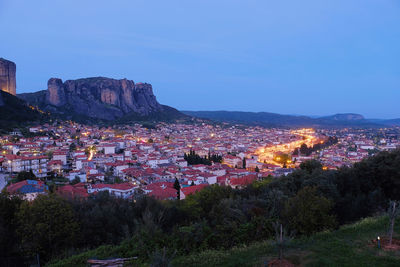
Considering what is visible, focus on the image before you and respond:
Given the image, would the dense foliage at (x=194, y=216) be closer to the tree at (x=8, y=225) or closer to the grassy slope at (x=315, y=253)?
the tree at (x=8, y=225)

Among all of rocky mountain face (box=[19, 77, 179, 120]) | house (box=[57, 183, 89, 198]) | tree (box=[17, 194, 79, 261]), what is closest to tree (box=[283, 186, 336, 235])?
tree (box=[17, 194, 79, 261])

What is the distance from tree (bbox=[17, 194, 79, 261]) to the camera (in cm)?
909

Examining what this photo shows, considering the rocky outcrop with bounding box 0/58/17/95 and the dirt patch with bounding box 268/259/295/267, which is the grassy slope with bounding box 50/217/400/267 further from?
the rocky outcrop with bounding box 0/58/17/95

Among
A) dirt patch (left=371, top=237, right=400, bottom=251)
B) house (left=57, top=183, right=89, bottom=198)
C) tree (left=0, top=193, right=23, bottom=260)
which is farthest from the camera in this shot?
house (left=57, top=183, right=89, bottom=198)

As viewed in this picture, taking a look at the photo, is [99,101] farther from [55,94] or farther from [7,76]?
[7,76]

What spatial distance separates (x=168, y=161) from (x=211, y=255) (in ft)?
Result: 116

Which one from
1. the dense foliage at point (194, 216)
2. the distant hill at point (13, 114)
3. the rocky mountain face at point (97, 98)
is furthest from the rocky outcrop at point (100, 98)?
the dense foliage at point (194, 216)

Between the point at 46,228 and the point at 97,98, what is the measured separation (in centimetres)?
10525

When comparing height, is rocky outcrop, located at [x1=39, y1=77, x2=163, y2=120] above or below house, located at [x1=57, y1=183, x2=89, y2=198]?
above

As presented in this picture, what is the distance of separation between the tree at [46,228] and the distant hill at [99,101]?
3376 inches

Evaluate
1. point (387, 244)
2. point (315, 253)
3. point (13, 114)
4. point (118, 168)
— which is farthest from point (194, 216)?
point (13, 114)

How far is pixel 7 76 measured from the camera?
77.5 meters

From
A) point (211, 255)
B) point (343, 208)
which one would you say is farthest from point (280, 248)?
point (343, 208)

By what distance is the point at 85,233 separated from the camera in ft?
33.1
